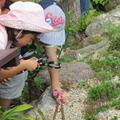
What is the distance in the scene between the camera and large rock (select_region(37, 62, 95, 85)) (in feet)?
13.9

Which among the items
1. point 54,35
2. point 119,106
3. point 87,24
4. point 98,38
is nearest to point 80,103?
point 119,106

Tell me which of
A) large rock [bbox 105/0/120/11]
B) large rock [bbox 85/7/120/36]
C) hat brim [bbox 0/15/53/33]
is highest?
hat brim [bbox 0/15/53/33]

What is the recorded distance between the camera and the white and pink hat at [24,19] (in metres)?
2.91

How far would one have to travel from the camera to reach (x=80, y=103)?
385cm

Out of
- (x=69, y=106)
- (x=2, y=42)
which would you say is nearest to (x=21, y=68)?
(x=2, y=42)

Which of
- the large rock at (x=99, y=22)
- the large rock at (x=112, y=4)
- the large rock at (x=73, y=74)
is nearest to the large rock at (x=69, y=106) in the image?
the large rock at (x=73, y=74)

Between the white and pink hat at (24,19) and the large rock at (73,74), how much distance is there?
138cm

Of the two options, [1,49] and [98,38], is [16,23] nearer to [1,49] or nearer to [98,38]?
[1,49]

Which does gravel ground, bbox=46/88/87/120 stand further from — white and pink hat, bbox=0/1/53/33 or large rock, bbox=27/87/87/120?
white and pink hat, bbox=0/1/53/33

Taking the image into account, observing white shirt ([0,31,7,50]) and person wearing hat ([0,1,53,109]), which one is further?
person wearing hat ([0,1,53,109])

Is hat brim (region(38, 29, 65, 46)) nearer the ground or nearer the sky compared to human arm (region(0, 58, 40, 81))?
nearer the sky

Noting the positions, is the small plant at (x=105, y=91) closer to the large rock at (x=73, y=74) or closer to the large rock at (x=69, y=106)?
the large rock at (x=69, y=106)

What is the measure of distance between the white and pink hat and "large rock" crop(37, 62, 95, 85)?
1378 millimetres

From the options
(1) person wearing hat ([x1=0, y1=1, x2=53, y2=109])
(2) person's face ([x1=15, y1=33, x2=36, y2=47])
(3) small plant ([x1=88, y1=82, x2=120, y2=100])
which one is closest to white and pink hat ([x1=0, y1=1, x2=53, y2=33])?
(1) person wearing hat ([x1=0, y1=1, x2=53, y2=109])
